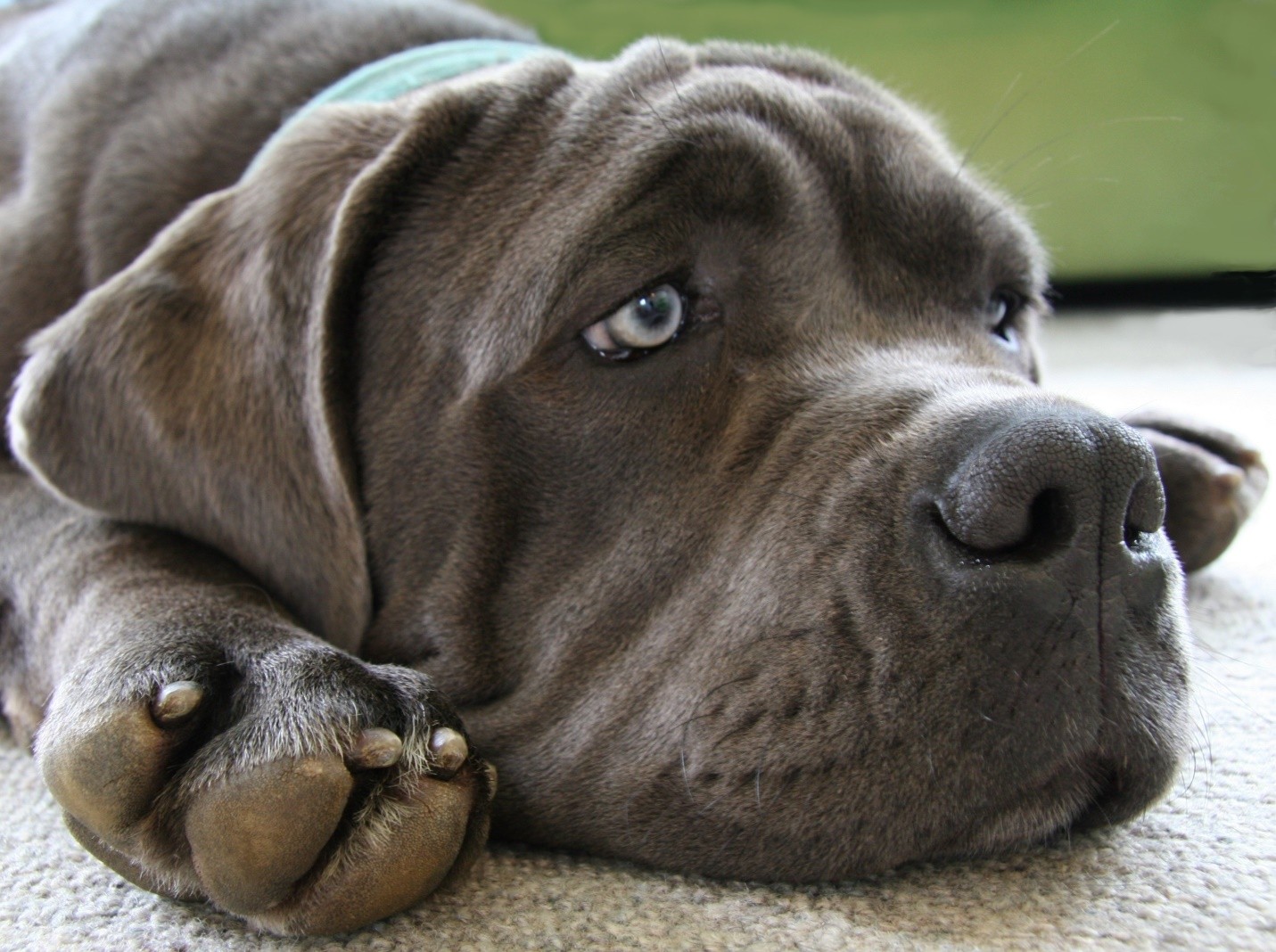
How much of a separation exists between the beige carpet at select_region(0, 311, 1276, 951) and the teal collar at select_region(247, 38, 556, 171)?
1.32 meters

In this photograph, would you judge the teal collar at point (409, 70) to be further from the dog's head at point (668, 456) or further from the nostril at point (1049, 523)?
the nostril at point (1049, 523)

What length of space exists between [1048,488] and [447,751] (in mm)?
706

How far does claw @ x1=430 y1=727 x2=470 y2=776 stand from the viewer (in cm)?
139

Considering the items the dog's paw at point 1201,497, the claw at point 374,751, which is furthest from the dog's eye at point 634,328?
the dog's paw at point 1201,497

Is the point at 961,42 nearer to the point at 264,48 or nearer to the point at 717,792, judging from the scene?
the point at 264,48

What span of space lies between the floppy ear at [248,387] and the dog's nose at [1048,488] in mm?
930

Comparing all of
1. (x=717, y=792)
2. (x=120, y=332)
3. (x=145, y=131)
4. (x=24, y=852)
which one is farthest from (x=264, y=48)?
(x=717, y=792)

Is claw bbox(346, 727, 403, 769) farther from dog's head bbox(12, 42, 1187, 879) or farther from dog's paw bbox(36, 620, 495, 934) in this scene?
dog's head bbox(12, 42, 1187, 879)

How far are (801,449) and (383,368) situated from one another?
2.19 ft

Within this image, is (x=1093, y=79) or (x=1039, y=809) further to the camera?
(x=1093, y=79)

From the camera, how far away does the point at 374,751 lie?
135 centimetres

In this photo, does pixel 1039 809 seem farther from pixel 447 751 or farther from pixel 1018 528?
pixel 447 751

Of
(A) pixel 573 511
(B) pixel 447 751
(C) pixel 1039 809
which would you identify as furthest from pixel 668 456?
(C) pixel 1039 809

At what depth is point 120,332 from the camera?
6.23ft
